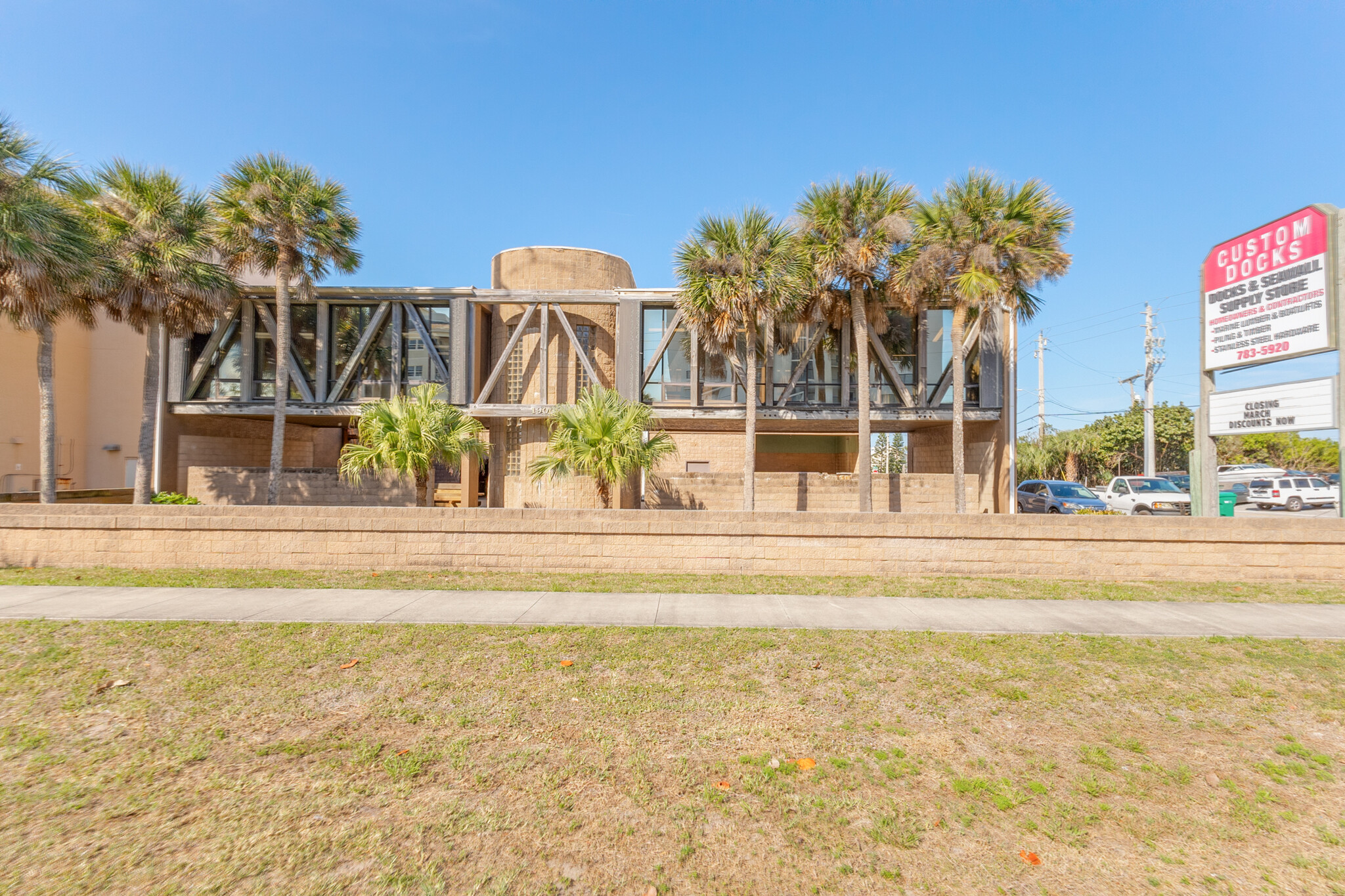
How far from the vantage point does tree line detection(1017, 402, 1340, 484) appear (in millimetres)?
44594

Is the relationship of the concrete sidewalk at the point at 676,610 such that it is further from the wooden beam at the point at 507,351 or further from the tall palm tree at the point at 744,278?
the wooden beam at the point at 507,351

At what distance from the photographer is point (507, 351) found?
20250 mm

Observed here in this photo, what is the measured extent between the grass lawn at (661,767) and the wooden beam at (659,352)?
14.4m

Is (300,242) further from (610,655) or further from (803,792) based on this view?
(803,792)

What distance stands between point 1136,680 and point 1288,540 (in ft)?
27.9

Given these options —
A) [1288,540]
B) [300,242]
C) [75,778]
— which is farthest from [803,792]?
[300,242]

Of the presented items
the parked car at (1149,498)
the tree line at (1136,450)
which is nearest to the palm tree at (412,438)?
the parked car at (1149,498)

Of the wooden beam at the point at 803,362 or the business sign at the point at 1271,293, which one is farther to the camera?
the wooden beam at the point at 803,362

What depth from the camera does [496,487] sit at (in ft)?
67.7

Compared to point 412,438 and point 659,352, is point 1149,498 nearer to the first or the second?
point 659,352

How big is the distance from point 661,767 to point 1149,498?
25.3 metres

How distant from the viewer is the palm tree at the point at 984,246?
1564cm

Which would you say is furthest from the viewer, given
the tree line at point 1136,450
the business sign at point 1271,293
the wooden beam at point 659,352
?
the tree line at point 1136,450

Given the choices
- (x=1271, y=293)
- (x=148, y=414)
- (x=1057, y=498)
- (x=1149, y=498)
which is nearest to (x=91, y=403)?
(x=148, y=414)
